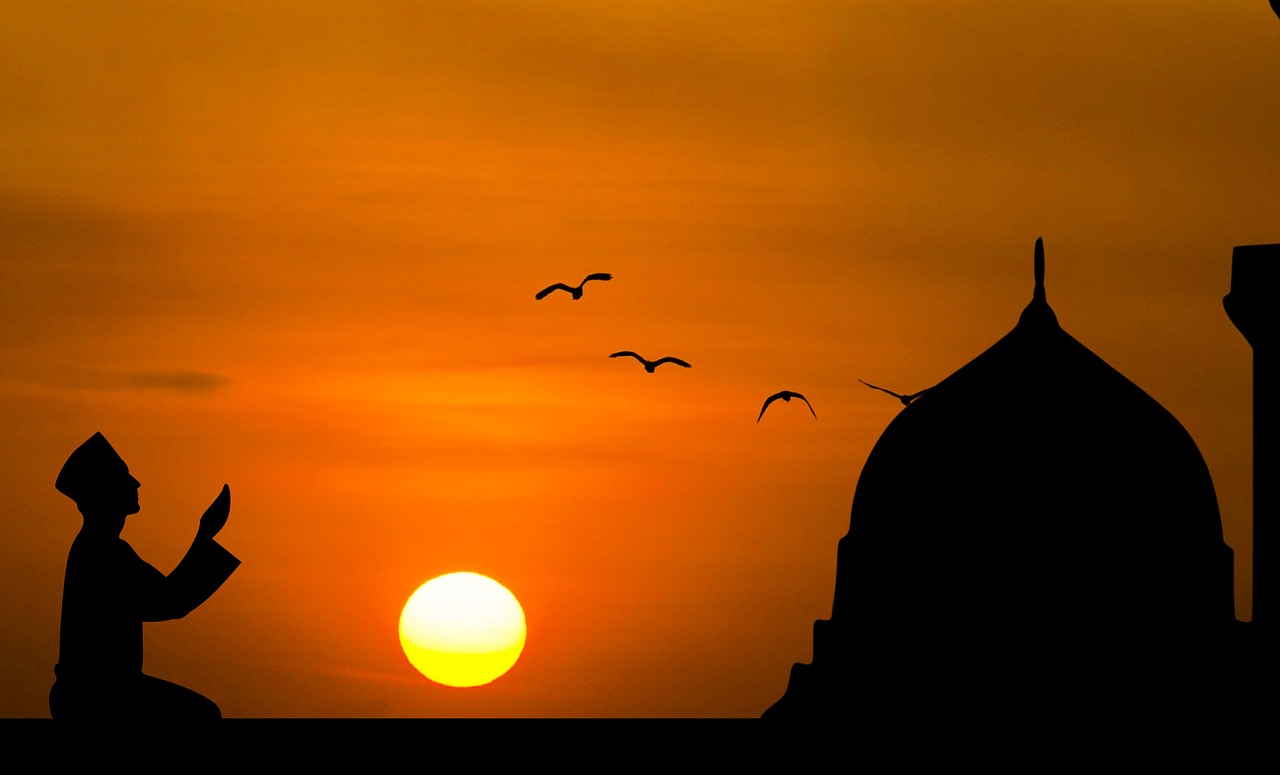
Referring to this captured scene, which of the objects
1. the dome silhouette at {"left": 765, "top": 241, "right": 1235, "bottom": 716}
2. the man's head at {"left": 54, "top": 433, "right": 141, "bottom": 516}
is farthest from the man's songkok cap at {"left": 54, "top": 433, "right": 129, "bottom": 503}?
the dome silhouette at {"left": 765, "top": 241, "right": 1235, "bottom": 716}

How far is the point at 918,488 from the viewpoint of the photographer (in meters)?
19.0

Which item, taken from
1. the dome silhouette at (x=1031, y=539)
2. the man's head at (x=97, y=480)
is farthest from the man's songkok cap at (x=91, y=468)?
the dome silhouette at (x=1031, y=539)

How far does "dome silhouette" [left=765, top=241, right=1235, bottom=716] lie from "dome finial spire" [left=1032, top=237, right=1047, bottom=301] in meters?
0.62

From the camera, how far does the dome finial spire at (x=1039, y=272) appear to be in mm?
20084

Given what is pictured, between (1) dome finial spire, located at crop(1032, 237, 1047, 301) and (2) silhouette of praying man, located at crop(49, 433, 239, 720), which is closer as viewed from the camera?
(2) silhouette of praying man, located at crop(49, 433, 239, 720)

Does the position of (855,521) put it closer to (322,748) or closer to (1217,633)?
(1217,633)

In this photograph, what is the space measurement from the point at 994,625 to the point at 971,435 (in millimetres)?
1955

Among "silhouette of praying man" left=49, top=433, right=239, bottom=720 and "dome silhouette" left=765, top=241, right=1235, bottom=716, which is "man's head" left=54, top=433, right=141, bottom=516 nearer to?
"silhouette of praying man" left=49, top=433, right=239, bottom=720

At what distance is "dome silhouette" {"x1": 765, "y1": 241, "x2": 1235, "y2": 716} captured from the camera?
17922mm

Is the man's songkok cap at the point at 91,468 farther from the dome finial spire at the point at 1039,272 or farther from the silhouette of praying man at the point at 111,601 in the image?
the dome finial spire at the point at 1039,272

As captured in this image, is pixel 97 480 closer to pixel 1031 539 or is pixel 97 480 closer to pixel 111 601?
pixel 111 601

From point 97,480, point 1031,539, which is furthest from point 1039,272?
point 97,480

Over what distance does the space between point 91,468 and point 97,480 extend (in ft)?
0.25

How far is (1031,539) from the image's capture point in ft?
60.0
